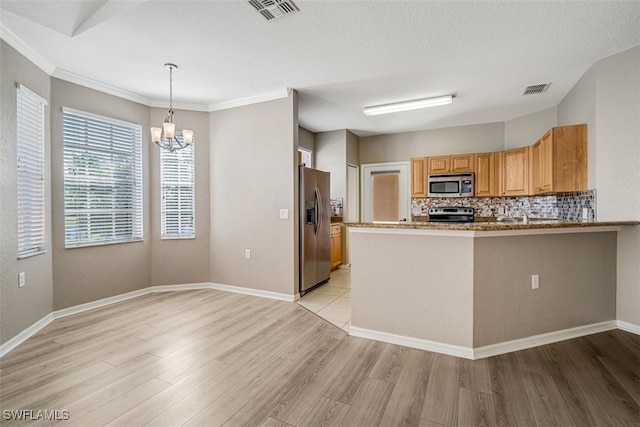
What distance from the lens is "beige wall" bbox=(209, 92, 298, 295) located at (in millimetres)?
3959

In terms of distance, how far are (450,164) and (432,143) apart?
0.65m

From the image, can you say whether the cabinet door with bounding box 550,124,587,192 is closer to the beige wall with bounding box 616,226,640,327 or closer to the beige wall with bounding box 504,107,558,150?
the beige wall with bounding box 616,226,640,327

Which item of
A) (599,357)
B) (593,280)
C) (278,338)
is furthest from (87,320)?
(593,280)

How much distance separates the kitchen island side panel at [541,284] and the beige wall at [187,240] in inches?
146

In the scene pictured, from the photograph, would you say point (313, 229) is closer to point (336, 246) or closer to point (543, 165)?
point (336, 246)

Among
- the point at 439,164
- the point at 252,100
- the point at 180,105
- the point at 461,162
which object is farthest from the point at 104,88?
the point at 461,162

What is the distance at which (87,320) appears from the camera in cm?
322

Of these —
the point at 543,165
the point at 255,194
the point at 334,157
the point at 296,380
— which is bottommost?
the point at 296,380

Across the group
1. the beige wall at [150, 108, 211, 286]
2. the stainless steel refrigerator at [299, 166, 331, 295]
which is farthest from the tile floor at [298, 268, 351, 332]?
the beige wall at [150, 108, 211, 286]

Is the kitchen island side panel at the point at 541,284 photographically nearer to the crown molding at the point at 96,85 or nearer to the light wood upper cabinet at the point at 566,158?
the light wood upper cabinet at the point at 566,158

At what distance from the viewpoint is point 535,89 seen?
151 inches

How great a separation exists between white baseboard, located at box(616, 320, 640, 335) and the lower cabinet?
3798 mm

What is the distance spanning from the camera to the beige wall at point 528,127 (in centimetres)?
469

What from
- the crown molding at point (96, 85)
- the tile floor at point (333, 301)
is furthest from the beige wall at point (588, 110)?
the crown molding at point (96, 85)
